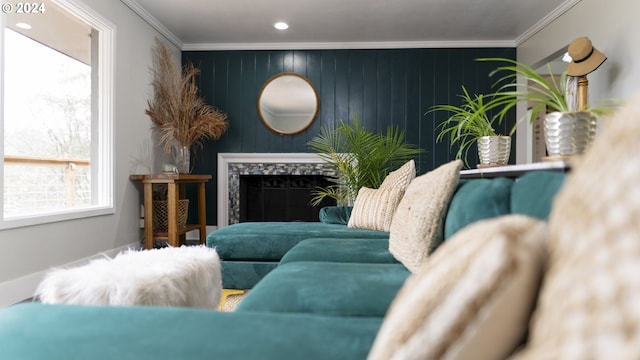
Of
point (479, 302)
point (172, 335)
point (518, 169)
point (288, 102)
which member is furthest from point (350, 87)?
point (479, 302)

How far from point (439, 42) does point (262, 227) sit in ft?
11.6

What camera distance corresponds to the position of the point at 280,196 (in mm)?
5543

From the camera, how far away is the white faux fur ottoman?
1208 mm

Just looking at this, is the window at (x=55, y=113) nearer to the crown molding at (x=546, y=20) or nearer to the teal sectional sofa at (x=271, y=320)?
the teal sectional sofa at (x=271, y=320)

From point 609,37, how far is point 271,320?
3.90 meters

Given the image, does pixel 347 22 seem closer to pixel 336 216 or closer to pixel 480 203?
pixel 336 216

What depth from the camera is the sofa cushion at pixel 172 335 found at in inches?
30.6

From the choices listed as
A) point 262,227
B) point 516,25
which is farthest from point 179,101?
point 516,25

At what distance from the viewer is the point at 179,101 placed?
465cm

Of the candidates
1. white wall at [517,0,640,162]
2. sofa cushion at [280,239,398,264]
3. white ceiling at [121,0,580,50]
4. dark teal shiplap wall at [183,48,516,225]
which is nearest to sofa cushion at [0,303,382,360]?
→ sofa cushion at [280,239,398,264]

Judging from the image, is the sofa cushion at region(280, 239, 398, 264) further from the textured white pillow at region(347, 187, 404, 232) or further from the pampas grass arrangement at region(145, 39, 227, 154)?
the pampas grass arrangement at region(145, 39, 227, 154)

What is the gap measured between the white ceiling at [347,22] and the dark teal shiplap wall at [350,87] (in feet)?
0.43

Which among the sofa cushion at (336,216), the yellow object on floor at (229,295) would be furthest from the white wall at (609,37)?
the yellow object on floor at (229,295)

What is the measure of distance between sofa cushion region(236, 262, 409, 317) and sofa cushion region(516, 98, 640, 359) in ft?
2.26
